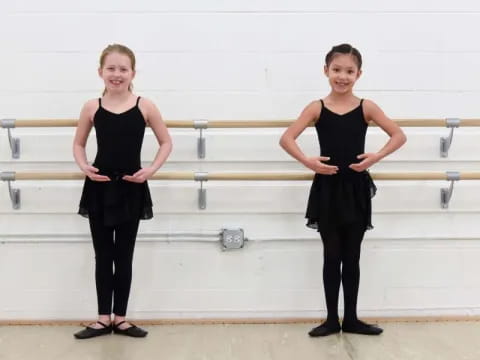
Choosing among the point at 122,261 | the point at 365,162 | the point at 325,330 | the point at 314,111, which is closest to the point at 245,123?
the point at 314,111

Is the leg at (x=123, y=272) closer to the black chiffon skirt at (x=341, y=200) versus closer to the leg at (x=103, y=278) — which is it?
the leg at (x=103, y=278)

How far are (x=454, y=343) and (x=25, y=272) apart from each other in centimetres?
170

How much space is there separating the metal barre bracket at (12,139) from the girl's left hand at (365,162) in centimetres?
133

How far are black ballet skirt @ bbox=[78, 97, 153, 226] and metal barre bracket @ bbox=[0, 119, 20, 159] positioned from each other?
41cm

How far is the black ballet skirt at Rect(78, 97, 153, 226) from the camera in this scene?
2023 mm

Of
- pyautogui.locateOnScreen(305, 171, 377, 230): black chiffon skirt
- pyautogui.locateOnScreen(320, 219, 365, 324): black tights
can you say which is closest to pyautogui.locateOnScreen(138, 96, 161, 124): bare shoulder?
pyautogui.locateOnScreen(305, 171, 377, 230): black chiffon skirt

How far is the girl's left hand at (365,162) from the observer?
2041 mm

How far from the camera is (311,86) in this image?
233 cm

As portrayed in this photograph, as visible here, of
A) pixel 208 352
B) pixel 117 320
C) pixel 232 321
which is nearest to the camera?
pixel 208 352

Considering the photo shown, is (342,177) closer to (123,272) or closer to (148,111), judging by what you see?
(148,111)

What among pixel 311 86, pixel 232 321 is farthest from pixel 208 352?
pixel 311 86

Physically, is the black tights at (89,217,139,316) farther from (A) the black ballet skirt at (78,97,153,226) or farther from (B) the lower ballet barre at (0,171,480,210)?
(B) the lower ballet barre at (0,171,480,210)

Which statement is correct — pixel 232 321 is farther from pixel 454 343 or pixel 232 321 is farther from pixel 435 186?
pixel 435 186

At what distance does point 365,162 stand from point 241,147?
0.55 m
